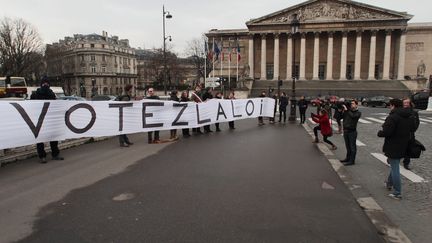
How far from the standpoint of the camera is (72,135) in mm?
10344

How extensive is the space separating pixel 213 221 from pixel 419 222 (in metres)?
3.11

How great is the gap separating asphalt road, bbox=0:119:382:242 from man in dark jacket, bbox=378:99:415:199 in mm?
930

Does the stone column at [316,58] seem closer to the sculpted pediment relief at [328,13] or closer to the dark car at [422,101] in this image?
the sculpted pediment relief at [328,13]

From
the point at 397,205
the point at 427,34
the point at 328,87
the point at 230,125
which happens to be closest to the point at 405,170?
the point at 397,205

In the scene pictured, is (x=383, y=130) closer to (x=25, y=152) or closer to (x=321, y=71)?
(x=25, y=152)

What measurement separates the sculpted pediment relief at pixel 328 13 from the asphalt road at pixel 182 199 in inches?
2672

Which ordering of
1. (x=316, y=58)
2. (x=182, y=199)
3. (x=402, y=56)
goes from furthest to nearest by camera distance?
(x=316, y=58) → (x=402, y=56) → (x=182, y=199)

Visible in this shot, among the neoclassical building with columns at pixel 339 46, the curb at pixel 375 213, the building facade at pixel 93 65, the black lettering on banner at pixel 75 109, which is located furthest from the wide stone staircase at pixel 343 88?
the building facade at pixel 93 65

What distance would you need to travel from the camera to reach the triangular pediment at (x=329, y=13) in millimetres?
70250

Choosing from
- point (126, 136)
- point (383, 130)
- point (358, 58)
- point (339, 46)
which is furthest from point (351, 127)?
point (339, 46)

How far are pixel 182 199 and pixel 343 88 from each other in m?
67.0

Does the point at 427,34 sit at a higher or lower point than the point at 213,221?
higher

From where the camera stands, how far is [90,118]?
1095 cm

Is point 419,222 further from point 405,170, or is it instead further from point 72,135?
point 72,135
